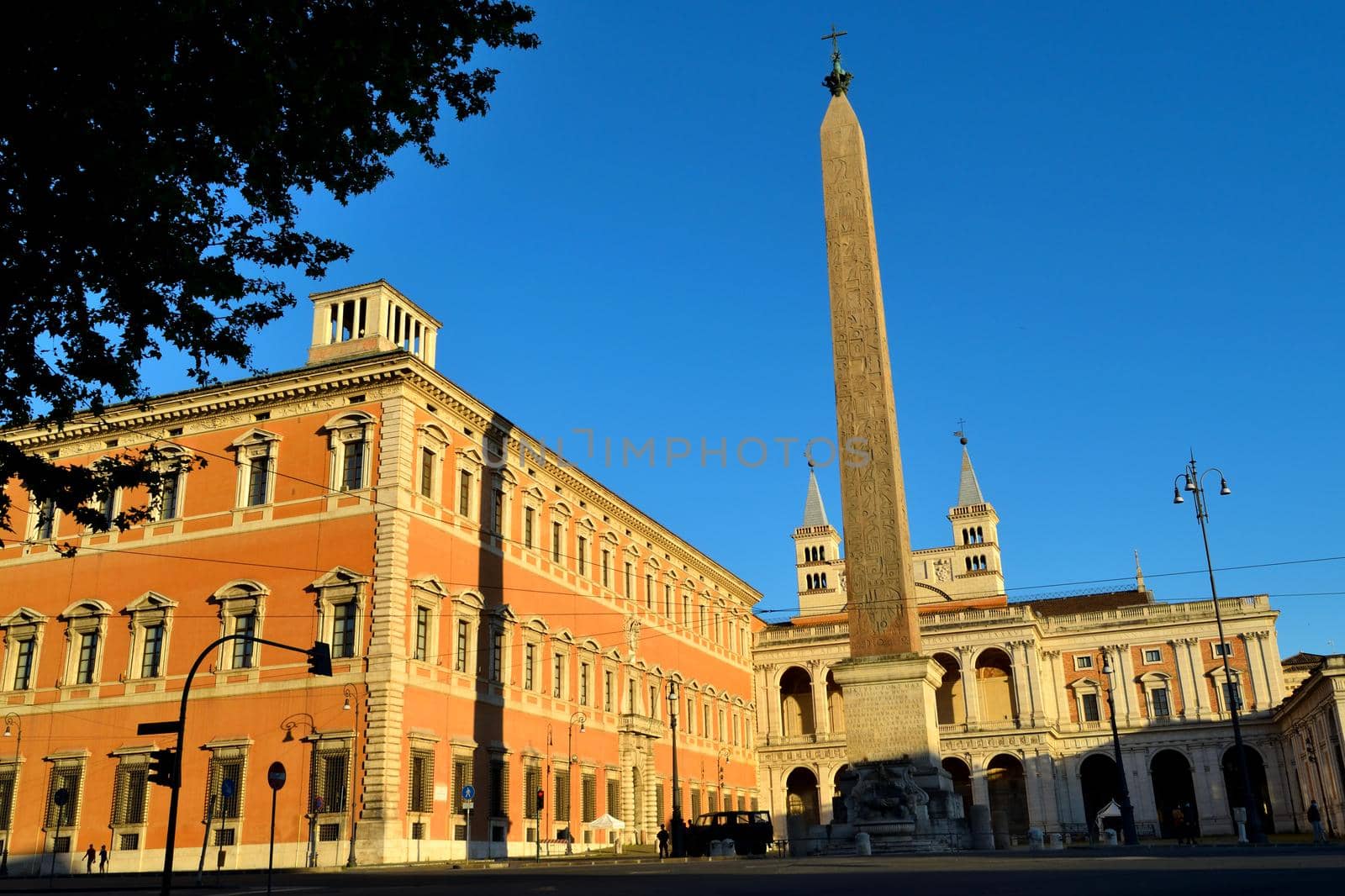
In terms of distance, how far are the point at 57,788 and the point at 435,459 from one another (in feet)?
43.6

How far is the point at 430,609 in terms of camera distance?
3100cm

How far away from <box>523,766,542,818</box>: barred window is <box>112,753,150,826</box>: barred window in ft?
33.6

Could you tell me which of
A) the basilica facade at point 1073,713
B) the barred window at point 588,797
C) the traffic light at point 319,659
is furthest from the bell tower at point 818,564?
the traffic light at point 319,659

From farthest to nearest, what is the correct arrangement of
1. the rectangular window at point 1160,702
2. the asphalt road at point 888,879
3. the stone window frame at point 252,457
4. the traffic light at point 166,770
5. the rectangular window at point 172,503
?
the rectangular window at point 1160,702 < the rectangular window at point 172,503 < the stone window frame at point 252,457 < the traffic light at point 166,770 < the asphalt road at point 888,879

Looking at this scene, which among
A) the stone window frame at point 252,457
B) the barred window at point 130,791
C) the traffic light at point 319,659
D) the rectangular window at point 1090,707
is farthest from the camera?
the rectangular window at point 1090,707

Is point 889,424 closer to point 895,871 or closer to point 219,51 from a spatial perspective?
point 895,871

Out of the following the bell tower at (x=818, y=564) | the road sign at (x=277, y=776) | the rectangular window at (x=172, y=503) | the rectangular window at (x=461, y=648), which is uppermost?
the bell tower at (x=818, y=564)

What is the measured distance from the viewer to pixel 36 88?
978 centimetres

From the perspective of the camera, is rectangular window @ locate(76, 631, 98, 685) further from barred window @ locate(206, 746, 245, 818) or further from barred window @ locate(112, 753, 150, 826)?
barred window @ locate(206, 746, 245, 818)

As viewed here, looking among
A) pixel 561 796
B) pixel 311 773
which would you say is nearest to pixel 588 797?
pixel 561 796

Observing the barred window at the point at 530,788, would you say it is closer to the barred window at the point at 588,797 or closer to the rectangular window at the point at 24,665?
the barred window at the point at 588,797

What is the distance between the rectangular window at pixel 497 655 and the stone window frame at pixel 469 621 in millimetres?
900

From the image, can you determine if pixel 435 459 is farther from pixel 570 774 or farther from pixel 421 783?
pixel 570 774

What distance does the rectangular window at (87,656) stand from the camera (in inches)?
1261
